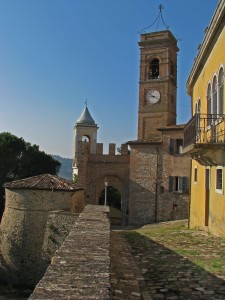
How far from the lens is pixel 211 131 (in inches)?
466

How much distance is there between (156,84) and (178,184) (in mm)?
10914

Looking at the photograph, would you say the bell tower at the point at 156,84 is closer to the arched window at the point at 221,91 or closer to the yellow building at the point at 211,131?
the yellow building at the point at 211,131

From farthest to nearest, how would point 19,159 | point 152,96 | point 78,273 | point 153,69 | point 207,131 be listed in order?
1. point 19,159
2. point 153,69
3. point 152,96
4. point 207,131
5. point 78,273

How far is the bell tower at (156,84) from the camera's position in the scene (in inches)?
1325

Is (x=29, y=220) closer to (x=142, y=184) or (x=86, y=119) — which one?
(x=142, y=184)

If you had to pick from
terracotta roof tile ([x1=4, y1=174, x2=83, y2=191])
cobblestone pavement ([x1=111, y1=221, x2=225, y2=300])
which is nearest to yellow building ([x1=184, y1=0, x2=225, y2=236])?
cobblestone pavement ([x1=111, y1=221, x2=225, y2=300])

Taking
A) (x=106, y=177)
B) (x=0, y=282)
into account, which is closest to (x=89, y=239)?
(x=0, y=282)

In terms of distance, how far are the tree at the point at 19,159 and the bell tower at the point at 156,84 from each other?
14321 millimetres

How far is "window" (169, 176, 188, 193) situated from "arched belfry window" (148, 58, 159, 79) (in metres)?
11.6

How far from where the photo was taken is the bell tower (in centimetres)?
3366

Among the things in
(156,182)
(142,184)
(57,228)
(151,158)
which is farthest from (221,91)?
(142,184)

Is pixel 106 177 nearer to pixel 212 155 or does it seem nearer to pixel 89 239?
pixel 212 155

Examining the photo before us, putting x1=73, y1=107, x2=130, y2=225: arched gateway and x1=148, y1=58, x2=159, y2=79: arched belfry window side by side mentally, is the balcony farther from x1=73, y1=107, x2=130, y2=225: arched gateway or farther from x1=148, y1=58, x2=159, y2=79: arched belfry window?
x1=148, y1=58, x2=159, y2=79: arched belfry window

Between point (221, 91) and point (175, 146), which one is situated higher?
point (175, 146)
